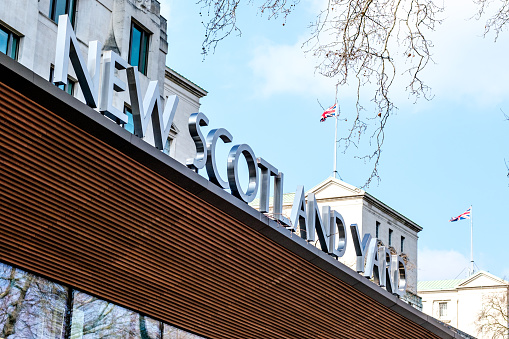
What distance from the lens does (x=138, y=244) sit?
1734 centimetres

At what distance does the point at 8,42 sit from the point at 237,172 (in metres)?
7.79

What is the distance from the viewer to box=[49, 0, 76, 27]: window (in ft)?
82.2

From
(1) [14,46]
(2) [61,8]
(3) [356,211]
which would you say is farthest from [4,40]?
(3) [356,211]

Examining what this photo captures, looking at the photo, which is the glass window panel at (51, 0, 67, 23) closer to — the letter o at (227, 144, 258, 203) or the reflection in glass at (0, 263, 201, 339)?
the letter o at (227, 144, 258, 203)

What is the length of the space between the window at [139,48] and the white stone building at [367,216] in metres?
24.9

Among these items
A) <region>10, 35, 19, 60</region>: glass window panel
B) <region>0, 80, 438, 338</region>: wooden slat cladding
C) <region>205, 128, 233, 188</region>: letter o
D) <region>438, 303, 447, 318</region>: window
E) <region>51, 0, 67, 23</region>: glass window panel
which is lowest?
<region>0, 80, 438, 338</region>: wooden slat cladding

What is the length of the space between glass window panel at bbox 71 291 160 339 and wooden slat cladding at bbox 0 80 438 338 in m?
0.23

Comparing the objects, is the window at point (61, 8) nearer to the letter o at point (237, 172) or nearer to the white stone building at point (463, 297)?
the letter o at point (237, 172)

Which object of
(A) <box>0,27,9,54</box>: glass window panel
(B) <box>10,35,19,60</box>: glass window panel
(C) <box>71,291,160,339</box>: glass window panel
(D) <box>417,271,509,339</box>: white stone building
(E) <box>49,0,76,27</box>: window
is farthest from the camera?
(D) <box>417,271,509,339</box>: white stone building

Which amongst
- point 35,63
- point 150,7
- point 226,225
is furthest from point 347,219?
point 226,225

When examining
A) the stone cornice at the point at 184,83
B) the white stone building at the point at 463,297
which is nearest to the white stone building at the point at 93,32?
the stone cornice at the point at 184,83

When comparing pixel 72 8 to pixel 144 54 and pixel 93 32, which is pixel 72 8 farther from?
pixel 144 54

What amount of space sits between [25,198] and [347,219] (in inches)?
1603

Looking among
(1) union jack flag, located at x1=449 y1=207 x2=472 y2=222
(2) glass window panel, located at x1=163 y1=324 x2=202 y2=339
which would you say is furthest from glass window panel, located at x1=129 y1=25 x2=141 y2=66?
(1) union jack flag, located at x1=449 y1=207 x2=472 y2=222
